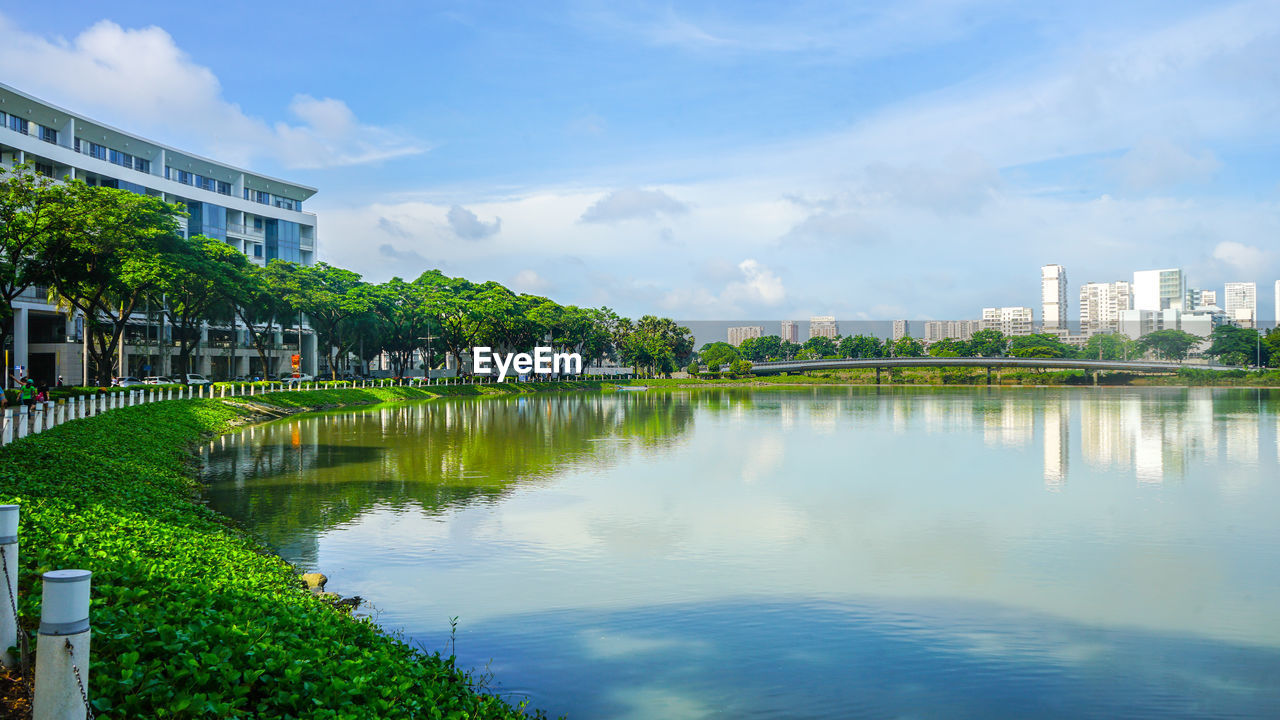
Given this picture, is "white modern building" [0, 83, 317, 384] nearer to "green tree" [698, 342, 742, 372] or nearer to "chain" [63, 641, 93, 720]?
"chain" [63, 641, 93, 720]

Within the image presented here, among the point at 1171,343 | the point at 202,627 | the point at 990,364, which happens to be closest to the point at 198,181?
the point at 202,627

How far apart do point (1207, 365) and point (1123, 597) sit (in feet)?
465

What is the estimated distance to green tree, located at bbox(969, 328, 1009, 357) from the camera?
16700 centimetres

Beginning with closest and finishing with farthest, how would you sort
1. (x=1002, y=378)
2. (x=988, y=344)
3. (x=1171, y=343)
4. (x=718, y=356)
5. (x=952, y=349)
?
(x=1002, y=378)
(x=1171, y=343)
(x=988, y=344)
(x=952, y=349)
(x=718, y=356)

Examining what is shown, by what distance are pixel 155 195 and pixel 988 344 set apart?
146509 millimetres

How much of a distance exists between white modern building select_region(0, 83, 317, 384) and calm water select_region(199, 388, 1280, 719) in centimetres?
3373

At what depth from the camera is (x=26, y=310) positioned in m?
56.2

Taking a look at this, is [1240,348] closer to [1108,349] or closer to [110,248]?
[1108,349]

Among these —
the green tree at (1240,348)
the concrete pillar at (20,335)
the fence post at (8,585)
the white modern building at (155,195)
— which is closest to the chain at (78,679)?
the fence post at (8,585)

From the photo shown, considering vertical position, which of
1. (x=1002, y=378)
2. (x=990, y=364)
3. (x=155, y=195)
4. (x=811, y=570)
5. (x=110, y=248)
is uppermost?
(x=155, y=195)

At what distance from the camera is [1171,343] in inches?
6043

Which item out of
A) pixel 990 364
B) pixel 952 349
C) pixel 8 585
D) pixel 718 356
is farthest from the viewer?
pixel 718 356

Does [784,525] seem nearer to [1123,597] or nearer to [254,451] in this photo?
[1123,597]

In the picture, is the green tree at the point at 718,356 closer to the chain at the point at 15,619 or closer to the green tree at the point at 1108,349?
the green tree at the point at 1108,349
